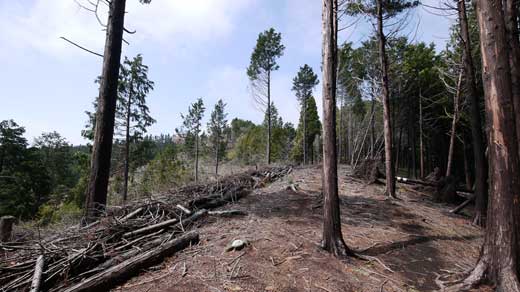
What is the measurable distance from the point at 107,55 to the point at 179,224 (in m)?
3.26

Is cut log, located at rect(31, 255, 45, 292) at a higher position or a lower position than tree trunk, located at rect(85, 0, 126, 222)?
lower

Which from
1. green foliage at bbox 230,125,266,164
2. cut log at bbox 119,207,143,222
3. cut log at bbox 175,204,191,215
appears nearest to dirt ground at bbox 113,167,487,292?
cut log at bbox 175,204,191,215

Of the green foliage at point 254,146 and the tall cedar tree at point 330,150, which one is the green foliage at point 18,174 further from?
the tall cedar tree at point 330,150

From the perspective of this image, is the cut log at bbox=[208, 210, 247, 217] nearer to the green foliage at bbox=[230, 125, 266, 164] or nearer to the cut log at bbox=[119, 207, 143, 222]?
the cut log at bbox=[119, 207, 143, 222]

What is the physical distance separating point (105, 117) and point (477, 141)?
8.46 metres

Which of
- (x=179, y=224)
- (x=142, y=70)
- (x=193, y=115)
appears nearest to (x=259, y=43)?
(x=142, y=70)

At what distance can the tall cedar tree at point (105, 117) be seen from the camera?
13.4 feet

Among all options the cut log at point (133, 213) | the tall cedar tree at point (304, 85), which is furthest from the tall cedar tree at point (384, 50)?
the tall cedar tree at point (304, 85)

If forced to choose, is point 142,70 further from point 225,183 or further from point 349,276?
point 349,276

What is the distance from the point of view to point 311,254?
128 inches

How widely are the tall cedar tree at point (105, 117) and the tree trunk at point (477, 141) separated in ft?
26.9

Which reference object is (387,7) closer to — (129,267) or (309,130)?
(129,267)

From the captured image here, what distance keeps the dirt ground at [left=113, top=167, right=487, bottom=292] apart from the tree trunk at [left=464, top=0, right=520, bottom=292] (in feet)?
1.87

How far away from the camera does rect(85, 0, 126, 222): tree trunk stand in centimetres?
409
